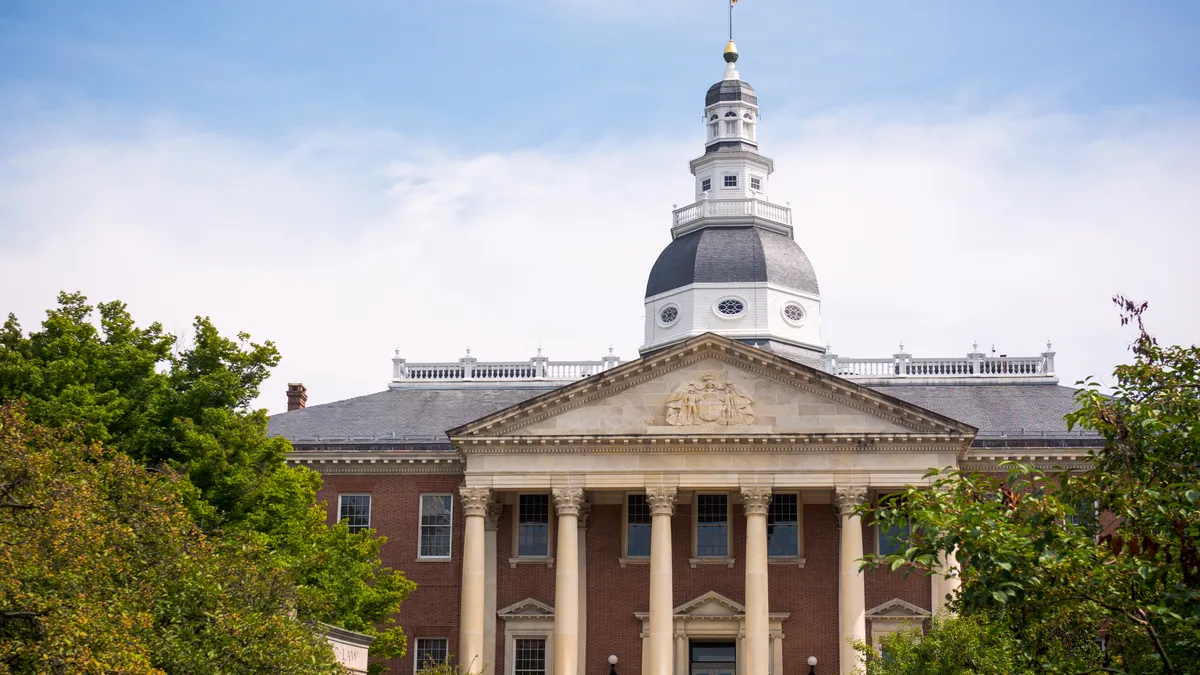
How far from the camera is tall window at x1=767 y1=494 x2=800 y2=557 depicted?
60625mm

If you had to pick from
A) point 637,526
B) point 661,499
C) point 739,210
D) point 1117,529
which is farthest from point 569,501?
point 1117,529

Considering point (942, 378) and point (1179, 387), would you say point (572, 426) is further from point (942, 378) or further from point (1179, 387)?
point (1179, 387)

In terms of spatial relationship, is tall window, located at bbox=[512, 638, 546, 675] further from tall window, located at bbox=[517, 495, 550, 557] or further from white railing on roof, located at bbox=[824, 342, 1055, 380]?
white railing on roof, located at bbox=[824, 342, 1055, 380]

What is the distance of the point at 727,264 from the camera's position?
81.1m

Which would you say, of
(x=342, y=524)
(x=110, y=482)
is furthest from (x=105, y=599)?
(x=342, y=524)

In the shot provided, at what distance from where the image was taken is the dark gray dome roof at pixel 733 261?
8069cm

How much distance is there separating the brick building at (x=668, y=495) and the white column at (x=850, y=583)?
0.08 m

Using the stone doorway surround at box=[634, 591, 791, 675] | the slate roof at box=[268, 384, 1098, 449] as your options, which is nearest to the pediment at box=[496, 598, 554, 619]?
the stone doorway surround at box=[634, 591, 791, 675]

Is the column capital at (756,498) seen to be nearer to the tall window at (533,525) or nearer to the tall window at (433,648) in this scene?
the tall window at (533,525)

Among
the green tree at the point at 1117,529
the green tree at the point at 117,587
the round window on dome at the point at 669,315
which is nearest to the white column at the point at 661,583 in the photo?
the green tree at the point at 117,587

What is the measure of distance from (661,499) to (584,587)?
5448 mm

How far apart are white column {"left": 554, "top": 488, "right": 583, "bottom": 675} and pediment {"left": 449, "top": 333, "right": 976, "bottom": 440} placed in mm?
2258

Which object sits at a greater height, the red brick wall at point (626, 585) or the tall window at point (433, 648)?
the red brick wall at point (626, 585)

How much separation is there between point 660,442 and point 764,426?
3523 millimetres
